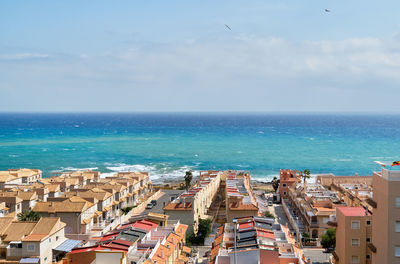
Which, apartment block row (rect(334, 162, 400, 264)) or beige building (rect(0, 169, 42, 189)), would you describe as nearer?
apartment block row (rect(334, 162, 400, 264))

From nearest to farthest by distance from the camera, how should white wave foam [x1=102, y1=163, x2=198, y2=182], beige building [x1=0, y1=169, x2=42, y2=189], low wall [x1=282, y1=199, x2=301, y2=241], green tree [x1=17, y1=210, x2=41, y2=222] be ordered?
green tree [x1=17, y1=210, x2=41, y2=222]
low wall [x1=282, y1=199, x2=301, y2=241]
beige building [x1=0, y1=169, x2=42, y2=189]
white wave foam [x1=102, y1=163, x2=198, y2=182]

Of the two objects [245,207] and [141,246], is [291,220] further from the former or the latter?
[141,246]

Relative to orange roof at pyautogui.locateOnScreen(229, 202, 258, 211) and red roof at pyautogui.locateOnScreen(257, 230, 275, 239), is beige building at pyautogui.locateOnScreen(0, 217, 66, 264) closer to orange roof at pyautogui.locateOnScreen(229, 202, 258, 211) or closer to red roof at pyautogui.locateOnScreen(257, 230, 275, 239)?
red roof at pyautogui.locateOnScreen(257, 230, 275, 239)

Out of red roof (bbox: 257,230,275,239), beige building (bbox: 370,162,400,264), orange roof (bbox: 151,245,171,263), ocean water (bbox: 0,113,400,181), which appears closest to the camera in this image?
beige building (bbox: 370,162,400,264)

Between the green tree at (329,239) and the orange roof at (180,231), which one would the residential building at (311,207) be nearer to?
the green tree at (329,239)

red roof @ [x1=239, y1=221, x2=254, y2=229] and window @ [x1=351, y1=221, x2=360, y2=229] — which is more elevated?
window @ [x1=351, y1=221, x2=360, y2=229]

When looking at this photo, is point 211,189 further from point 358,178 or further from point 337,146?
point 337,146

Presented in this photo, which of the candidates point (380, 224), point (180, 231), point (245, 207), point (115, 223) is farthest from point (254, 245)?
point (115, 223)

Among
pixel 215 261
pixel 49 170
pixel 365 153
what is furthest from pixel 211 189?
pixel 365 153

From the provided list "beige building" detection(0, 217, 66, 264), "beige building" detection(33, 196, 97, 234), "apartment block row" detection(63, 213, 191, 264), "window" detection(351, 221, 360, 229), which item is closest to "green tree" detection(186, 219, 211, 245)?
"apartment block row" detection(63, 213, 191, 264)

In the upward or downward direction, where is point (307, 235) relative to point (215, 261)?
downward

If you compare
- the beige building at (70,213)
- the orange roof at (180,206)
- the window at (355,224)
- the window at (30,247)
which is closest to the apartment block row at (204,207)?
the orange roof at (180,206)
